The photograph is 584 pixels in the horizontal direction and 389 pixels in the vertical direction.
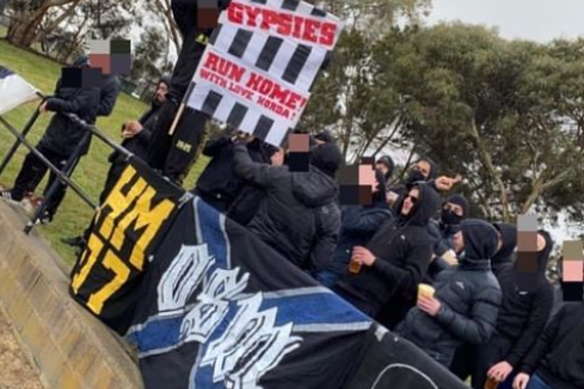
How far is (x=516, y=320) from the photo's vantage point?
4.71 m

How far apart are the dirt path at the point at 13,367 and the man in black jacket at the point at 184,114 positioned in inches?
60.6

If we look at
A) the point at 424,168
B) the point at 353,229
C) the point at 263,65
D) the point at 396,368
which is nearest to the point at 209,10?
the point at 263,65

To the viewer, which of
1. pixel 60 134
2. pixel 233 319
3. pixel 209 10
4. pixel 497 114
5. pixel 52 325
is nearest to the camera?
pixel 233 319

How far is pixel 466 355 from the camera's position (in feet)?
16.4

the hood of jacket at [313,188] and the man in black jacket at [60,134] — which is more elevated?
the hood of jacket at [313,188]

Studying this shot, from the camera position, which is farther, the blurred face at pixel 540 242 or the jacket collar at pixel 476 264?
the blurred face at pixel 540 242

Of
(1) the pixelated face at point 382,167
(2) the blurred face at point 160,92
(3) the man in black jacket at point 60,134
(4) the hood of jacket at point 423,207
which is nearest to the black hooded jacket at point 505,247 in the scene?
(4) the hood of jacket at point 423,207

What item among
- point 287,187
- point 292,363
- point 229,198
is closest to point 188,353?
point 292,363

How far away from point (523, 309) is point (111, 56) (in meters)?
3.98

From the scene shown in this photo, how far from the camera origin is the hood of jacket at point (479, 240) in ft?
14.5

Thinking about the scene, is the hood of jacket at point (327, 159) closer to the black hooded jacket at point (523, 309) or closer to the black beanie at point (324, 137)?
the black beanie at point (324, 137)

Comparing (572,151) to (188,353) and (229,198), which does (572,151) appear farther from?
(188,353)

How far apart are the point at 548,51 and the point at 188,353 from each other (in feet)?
71.8

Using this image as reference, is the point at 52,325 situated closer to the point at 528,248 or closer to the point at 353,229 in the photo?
the point at 353,229
